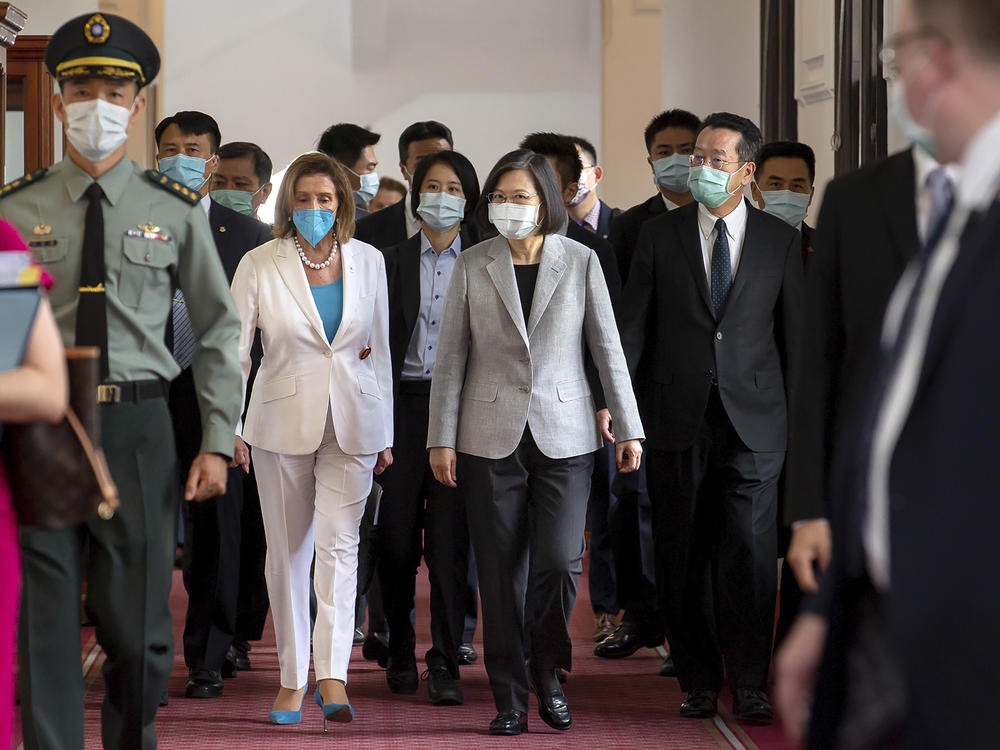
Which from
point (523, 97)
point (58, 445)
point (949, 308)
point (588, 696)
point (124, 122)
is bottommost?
point (588, 696)

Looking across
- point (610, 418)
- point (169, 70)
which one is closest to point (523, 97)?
point (169, 70)

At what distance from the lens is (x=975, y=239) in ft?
4.23

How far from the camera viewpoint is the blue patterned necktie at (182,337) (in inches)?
165

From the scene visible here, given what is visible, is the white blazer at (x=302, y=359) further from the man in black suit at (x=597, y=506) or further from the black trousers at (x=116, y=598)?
the man in black suit at (x=597, y=506)

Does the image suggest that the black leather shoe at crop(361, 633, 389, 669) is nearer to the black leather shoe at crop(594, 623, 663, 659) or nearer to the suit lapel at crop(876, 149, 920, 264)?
the black leather shoe at crop(594, 623, 663, 659)

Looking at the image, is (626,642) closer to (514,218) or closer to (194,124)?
(514,218)

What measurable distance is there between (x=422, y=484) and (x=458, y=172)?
1.03 m

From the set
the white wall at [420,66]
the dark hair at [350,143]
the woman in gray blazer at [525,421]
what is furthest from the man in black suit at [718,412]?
the white wall at [420,66]

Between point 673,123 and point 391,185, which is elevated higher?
point 391,185

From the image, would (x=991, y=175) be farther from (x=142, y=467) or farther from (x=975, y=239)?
(x=142, y=467)

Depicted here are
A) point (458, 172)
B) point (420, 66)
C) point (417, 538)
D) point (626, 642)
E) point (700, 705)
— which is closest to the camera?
point (700, 705)

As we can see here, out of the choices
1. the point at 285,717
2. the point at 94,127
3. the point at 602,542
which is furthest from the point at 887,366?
the point at 602,542

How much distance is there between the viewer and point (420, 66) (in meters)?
9.46

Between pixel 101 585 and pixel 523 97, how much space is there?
7.12m
